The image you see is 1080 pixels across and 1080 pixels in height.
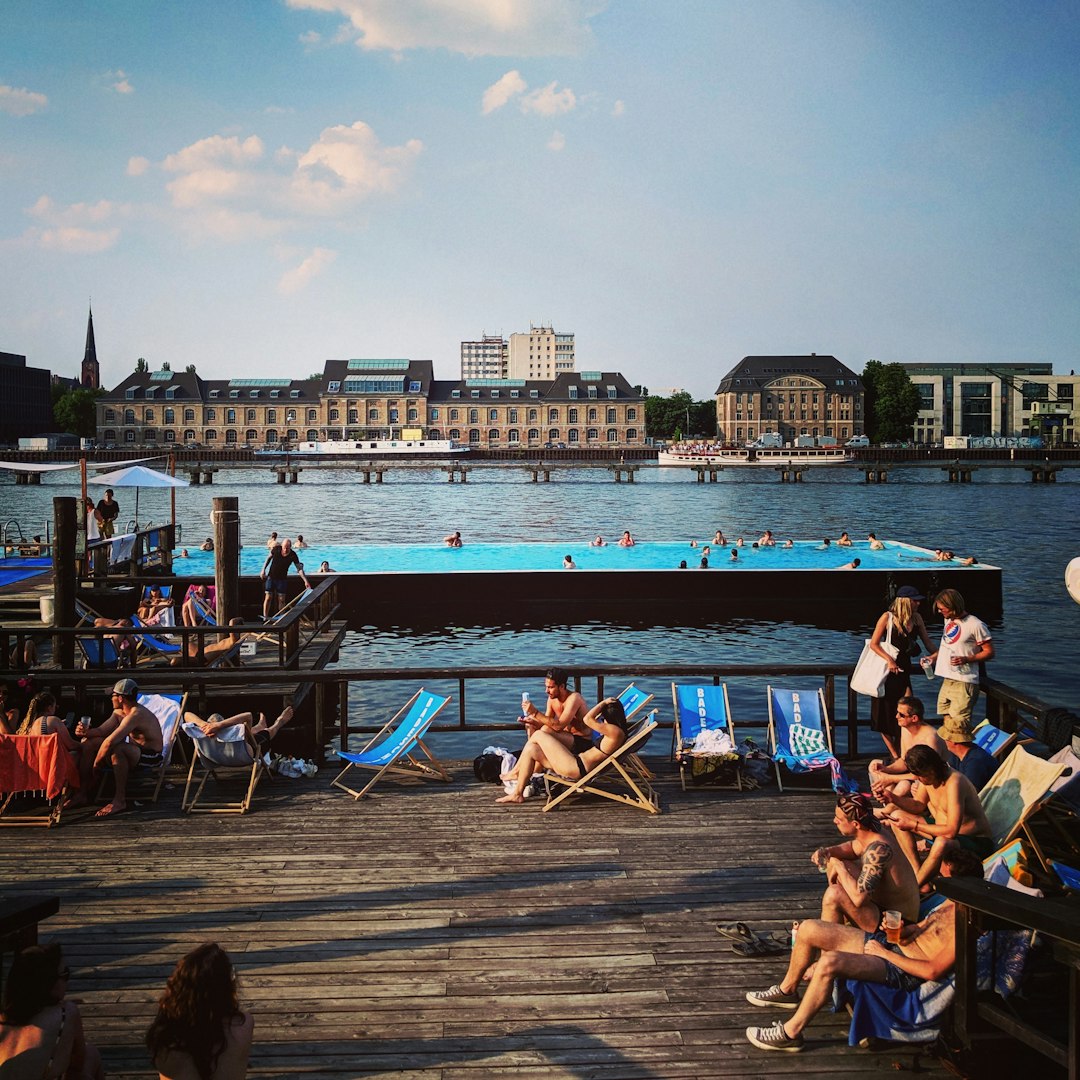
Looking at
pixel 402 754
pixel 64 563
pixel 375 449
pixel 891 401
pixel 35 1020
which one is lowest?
pixel 402 754

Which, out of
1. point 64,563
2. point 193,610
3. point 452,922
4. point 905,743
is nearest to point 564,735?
point 452,922

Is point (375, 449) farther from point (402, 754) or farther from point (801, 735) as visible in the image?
point (801, 735)

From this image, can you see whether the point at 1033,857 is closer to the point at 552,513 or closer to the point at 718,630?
the point at 718,630

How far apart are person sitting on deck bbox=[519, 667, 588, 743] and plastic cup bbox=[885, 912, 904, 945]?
11.5ft

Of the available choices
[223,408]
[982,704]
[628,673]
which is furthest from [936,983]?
[223,408]

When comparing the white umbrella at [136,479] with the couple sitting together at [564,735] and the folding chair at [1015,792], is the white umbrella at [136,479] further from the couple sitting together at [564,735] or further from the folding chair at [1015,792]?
the folding chair at [1015,792]

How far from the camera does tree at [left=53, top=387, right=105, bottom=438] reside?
14900 centimetres

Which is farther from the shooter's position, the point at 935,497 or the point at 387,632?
the point at 935,497

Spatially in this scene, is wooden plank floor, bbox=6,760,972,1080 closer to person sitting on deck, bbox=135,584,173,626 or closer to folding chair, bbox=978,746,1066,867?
folding chair, bbox=978,746,1066,867

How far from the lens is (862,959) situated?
4.41 m

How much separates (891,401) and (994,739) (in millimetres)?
145718

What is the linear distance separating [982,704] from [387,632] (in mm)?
14057

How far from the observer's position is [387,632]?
25.5 meters

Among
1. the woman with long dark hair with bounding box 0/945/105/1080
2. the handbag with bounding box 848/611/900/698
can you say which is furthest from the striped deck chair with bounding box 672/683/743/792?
the woman with long dark hair with bounding box 0/945/105/1080
